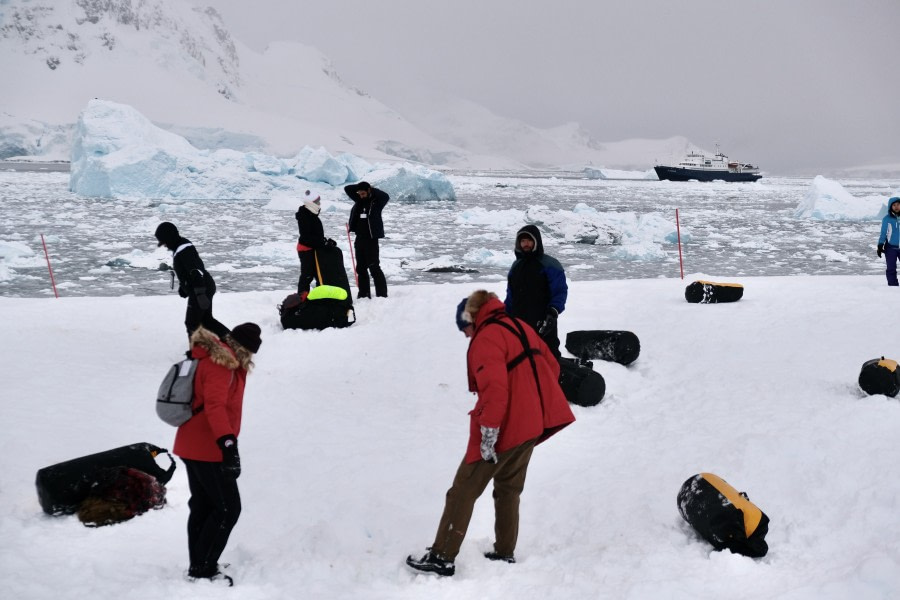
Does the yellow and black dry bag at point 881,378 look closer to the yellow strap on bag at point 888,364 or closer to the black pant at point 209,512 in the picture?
the yellow strap on bag at point 888,364

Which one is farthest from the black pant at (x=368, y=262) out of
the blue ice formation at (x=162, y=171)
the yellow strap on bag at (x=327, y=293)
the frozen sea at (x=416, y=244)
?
the blue ice formation at (x=162, y=171)

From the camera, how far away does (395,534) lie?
165 inches

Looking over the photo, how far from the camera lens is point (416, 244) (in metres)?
21.4

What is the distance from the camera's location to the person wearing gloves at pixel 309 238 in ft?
26.5

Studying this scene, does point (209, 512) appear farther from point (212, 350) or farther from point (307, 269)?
point (307, 269)

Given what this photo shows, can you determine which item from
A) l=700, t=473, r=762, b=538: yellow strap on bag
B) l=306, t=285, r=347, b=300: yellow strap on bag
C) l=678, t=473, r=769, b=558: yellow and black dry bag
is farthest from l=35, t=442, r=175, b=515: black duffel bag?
l=306, t=285, r=347, b=300: yellow strap on bag

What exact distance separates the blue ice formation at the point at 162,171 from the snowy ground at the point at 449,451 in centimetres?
3163

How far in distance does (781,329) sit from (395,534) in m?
4.95

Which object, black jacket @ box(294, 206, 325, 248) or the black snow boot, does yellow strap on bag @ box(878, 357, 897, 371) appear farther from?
black jacket @ box(294, 206, 325, 248)

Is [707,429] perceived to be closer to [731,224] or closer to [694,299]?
[694,299]

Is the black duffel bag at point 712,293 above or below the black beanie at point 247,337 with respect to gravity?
below

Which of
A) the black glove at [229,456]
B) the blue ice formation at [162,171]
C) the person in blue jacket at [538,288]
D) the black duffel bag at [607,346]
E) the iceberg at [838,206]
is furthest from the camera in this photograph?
the blue ice formation at [162,171]

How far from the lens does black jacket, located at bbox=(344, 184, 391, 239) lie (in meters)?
8.41

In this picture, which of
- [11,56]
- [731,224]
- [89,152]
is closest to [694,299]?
[731,224]
